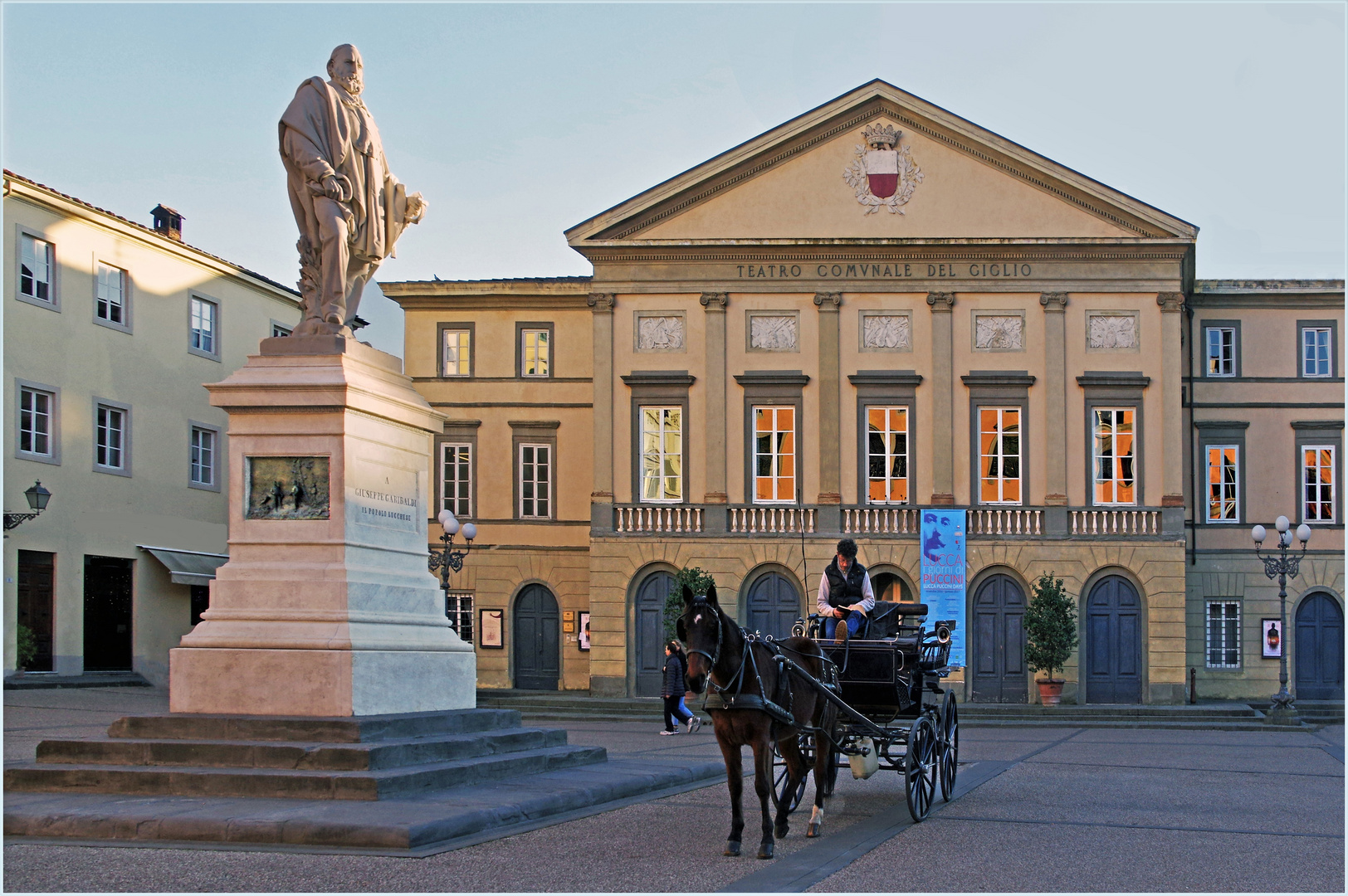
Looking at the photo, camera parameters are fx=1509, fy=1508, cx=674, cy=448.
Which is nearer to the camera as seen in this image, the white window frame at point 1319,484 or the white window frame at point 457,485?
the white window frame at point 1319,484

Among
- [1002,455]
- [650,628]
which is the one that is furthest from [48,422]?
[1002,455]

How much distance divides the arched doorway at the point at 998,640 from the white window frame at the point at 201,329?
19.7 meters

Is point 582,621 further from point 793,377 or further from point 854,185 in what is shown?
point 854,185

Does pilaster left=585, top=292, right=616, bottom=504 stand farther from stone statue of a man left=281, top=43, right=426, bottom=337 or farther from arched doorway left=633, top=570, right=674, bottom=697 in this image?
stone statue of a man left=281, top=43, right=426, bottom=337

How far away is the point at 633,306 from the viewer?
3697cm

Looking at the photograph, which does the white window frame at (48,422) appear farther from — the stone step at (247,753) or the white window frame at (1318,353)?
the white window frame at (1318,353)

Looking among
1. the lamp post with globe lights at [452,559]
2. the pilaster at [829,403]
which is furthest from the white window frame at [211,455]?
the pilaster at [829,403]

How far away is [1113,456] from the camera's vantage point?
36156mm

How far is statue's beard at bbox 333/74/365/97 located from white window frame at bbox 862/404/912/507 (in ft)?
80.6

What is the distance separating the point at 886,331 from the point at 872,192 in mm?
3418

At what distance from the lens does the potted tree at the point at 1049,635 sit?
113 feet

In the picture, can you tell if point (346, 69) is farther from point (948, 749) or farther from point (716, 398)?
point (716, 398)

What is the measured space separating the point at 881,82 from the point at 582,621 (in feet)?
50.7

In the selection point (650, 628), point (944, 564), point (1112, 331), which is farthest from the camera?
point (650, 628)
